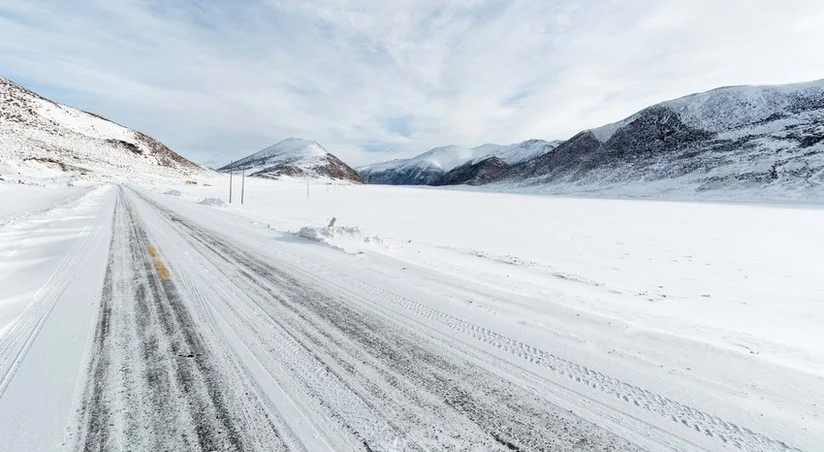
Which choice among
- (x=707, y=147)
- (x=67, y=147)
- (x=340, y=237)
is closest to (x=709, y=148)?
(x=707, y=147)

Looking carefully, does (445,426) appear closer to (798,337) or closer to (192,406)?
(192,406)

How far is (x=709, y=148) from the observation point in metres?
78.9

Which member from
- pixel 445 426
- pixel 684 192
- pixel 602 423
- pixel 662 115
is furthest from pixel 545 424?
pixel 662 115

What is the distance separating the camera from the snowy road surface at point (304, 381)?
2.59m

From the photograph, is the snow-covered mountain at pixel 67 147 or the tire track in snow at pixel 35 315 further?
the snow-covered mountain at pixel 67 147

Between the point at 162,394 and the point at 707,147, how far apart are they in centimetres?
10402

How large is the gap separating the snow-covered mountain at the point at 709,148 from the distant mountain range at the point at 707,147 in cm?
19

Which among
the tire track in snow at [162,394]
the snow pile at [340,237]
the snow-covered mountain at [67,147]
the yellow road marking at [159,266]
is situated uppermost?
the snow-covered mountain at [67,147]

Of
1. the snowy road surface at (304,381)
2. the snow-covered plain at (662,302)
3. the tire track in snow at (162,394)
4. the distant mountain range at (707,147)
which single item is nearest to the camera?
the tire track in snow at (162,394)

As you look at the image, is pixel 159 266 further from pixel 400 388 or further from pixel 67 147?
pixel 67 147

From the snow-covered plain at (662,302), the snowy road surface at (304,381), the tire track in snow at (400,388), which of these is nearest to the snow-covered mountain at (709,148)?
the snow-covered plain at (662,302)

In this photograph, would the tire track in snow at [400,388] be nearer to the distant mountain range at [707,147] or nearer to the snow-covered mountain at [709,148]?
the snow-covered mountain at [709,148]

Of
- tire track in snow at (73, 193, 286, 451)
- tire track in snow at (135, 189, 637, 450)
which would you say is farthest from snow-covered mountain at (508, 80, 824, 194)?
tire track in snow at (73, 193, 286, 451)

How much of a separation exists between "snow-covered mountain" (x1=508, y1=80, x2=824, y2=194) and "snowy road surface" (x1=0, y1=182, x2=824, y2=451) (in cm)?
6447
